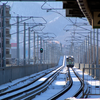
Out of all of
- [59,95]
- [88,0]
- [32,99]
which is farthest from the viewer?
[59,95]

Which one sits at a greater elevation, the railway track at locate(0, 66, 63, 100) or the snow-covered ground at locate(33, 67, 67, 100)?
the railway track at locate(0, 66, 63, 100)

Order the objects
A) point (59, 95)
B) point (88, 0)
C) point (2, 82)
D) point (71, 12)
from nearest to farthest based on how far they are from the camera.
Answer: point (88, 0) → point (71, 12) → point (59, 95) → point (2, 82)

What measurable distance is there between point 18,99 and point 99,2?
21.3 ft

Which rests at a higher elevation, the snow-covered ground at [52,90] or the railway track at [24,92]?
the railway track at [24,92]

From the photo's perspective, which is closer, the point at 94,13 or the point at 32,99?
the point at 94,13

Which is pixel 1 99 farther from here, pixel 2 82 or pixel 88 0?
pixel 2 82

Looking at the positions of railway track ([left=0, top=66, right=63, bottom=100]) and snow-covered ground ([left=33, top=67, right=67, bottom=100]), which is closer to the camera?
railway track ([left=0, top=66, right=63, bottom=100])

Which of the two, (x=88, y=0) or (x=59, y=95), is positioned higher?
(x=88, y=0)

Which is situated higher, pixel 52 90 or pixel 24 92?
pixel 24 92

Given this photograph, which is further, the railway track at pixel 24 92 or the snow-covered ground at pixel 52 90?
the snow-covered ground at pixel 52 90

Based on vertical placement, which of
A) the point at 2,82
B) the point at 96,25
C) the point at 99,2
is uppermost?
the point at 99,2

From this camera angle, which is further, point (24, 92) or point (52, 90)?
point (52, 90)

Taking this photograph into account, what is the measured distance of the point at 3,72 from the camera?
25.3 m

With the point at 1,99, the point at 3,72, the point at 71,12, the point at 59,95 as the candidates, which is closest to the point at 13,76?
the point at 3,72
